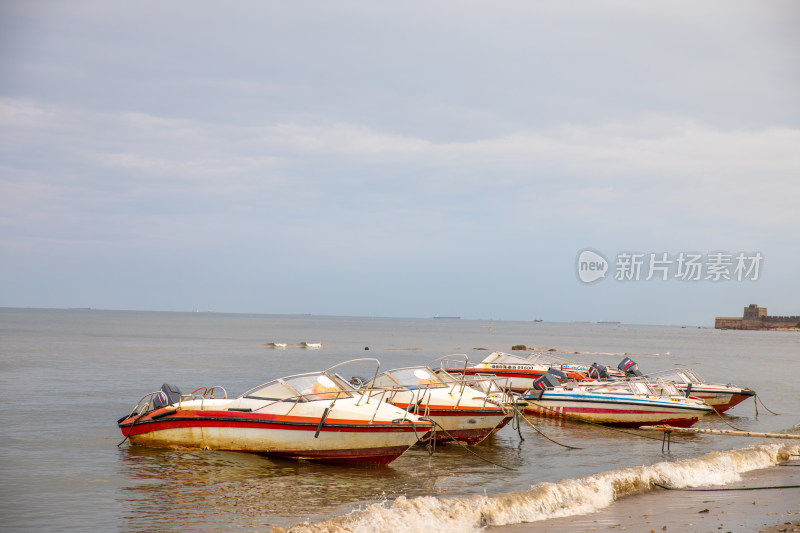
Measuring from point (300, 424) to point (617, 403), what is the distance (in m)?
13.2

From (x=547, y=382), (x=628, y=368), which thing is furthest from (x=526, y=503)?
(x=628, y=368)

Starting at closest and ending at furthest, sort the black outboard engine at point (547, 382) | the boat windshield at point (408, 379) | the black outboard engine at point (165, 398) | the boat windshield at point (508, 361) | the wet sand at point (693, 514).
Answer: the wet sand at point (693, 514)
the black outboard engine at point (165, 398)
the boat windshield at point (408, 379)
the black outboard engine at point (547, 382)
the boat windshield at point (508, 361)

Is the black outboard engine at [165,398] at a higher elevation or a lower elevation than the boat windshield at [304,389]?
lower

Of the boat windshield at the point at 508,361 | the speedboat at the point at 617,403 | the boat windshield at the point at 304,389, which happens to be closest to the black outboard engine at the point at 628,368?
the boat windshield at the point at 508,361

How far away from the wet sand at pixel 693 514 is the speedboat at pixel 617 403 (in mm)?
9456

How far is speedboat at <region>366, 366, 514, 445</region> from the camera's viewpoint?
1964 centimetres

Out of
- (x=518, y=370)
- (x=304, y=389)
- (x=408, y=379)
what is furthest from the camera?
(x=518, y=370)

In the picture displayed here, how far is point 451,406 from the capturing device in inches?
778

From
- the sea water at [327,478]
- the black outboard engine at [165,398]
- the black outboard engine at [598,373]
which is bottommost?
the sea water at [327,478]

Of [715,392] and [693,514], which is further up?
[715,392]

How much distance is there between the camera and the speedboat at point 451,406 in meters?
19.6

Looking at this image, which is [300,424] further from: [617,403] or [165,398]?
[617,403]

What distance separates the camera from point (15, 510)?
42.8 ft

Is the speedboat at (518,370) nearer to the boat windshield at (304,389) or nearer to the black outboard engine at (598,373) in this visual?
the black outboard engine at (598,373)
